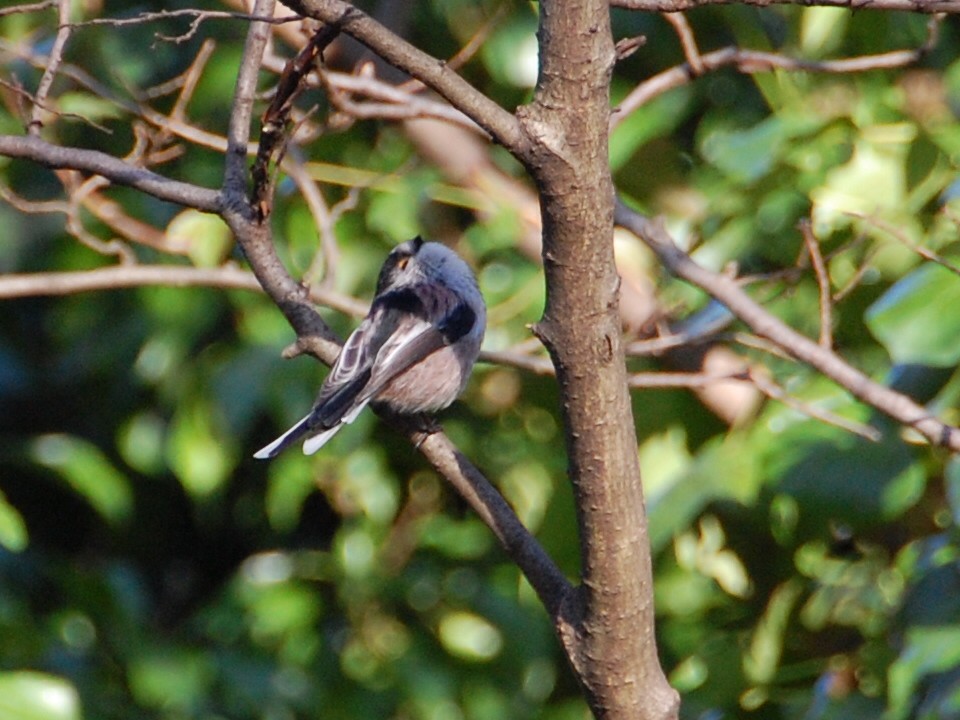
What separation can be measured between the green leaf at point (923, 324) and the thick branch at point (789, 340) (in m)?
0.10

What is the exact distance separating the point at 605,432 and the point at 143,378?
299 centimetres

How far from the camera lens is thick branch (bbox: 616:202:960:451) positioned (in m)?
2.91

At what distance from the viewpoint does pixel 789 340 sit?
3.14 m

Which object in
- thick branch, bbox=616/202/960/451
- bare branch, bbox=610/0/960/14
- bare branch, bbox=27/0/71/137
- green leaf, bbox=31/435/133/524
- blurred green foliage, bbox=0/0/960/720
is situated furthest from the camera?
green leaf, bbox=31/435/133/524

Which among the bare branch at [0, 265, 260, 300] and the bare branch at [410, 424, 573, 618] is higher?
the bare branch at [0, 265, 260, 300]

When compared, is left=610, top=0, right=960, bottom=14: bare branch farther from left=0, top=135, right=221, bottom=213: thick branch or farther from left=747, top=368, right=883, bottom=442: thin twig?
left=747, top=368, right=883, bottom=442: thin twig

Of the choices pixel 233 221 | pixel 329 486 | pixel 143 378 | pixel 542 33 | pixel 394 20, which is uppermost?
pixel 394 20

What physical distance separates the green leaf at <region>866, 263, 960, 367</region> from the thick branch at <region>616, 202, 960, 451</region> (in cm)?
10

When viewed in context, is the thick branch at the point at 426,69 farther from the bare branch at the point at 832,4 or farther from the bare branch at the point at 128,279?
the bare branch at the point at 128,279

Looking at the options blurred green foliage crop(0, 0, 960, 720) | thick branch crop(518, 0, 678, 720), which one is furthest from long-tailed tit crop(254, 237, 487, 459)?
thick branch crop(518, 0, 678, 720)

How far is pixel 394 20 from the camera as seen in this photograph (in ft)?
14.8

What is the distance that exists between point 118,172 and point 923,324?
5.68ft

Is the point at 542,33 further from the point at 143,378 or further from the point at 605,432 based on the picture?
the point at 143,378

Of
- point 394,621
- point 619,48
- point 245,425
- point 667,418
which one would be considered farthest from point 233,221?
point 394,621
